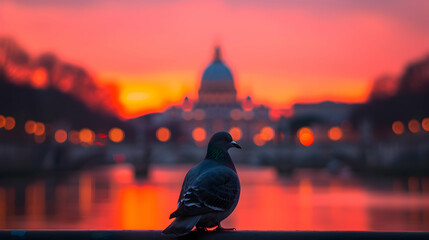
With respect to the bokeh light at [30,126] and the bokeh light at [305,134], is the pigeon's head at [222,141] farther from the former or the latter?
the bokeh light at [305,134]

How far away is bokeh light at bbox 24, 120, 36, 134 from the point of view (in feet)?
211

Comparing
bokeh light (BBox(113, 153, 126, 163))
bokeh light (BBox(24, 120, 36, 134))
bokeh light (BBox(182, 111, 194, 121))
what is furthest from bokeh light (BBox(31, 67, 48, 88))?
bokeh light (BBox(182, 111, 194, 121))

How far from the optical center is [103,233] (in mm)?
4035

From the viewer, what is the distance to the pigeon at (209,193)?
4242mm

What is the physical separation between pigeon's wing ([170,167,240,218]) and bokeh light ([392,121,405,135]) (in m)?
68.0

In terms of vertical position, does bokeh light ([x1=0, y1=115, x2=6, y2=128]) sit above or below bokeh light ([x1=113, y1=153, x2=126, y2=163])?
above

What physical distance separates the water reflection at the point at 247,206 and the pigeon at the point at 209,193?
75.1 ft

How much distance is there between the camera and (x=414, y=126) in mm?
70125

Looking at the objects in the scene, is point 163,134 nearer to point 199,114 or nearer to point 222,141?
point 199,114

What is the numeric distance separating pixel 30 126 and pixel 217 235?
211 feet

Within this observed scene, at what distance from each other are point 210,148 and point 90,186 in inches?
2021

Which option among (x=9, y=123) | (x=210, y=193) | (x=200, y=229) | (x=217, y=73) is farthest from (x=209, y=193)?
(x=217, y=73)

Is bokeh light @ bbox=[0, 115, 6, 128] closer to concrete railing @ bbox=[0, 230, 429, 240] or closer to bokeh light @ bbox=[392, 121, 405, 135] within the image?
bokeh light @ bbox=[392, 121, 405, 135]

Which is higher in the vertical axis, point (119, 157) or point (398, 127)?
point (398, 127)
